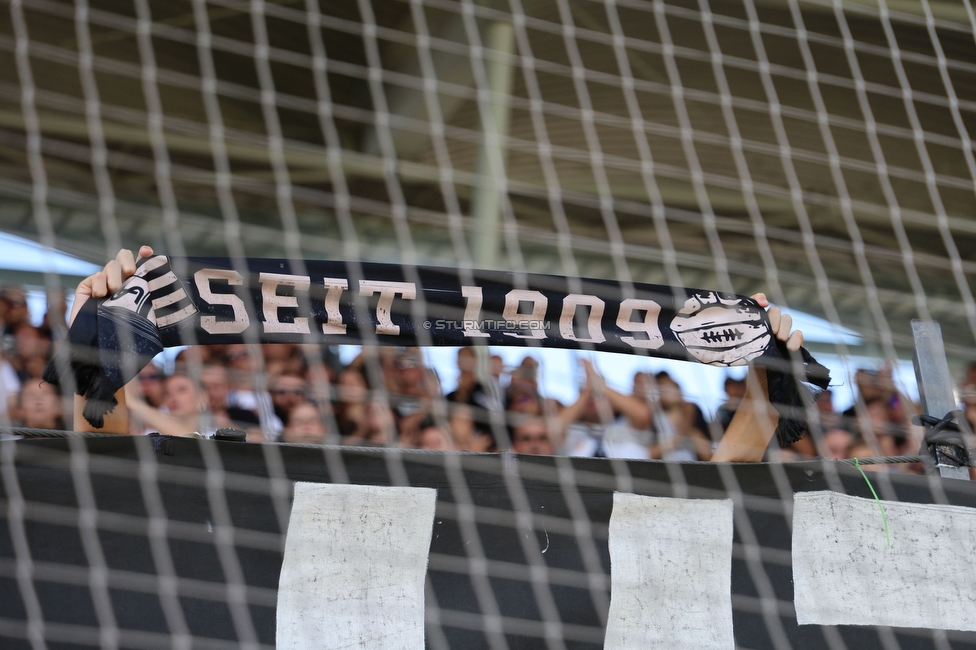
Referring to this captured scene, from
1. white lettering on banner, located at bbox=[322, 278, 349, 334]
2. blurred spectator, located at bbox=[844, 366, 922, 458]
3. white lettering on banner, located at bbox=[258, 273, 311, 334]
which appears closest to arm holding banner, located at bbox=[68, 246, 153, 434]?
white lettering on banner, located at bbox=[258, 273, 311, 334]

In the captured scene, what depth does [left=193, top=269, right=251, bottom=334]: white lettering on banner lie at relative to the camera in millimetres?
1657

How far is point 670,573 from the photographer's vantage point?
5.34 ft

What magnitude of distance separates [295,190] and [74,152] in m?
1.25

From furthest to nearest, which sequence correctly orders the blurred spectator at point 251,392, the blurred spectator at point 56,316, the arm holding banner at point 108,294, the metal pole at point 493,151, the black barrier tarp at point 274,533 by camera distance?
the metal pole at point 493,151, the blurred spectator at point 56,316, the blurred spectator at point 251,392, the arm holding banner at point 108,294, the black barrier tarp at point 274,533

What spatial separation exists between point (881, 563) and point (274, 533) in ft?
3.68

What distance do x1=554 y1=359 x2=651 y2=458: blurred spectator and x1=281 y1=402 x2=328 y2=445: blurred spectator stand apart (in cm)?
68

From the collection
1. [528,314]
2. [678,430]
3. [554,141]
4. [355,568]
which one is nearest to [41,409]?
[355,568]

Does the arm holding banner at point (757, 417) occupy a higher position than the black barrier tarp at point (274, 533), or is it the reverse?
the arm holding banner at point (757, 417)

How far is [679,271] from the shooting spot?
6.36 metres

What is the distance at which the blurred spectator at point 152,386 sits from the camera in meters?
2.45

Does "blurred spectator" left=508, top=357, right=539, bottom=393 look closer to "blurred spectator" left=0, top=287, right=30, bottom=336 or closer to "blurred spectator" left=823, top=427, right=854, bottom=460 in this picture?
"blurred spectator" left=823, top=427, right=854, bottom=460

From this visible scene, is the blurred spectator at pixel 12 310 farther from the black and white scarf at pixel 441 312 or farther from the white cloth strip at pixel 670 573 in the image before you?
the white cloth strip at pixel 670 573

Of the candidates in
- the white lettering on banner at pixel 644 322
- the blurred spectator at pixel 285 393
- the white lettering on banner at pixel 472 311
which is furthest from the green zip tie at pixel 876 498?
the blurred spectator at pixel 285 393

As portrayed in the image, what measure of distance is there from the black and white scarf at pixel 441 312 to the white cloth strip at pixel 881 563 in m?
0.19
